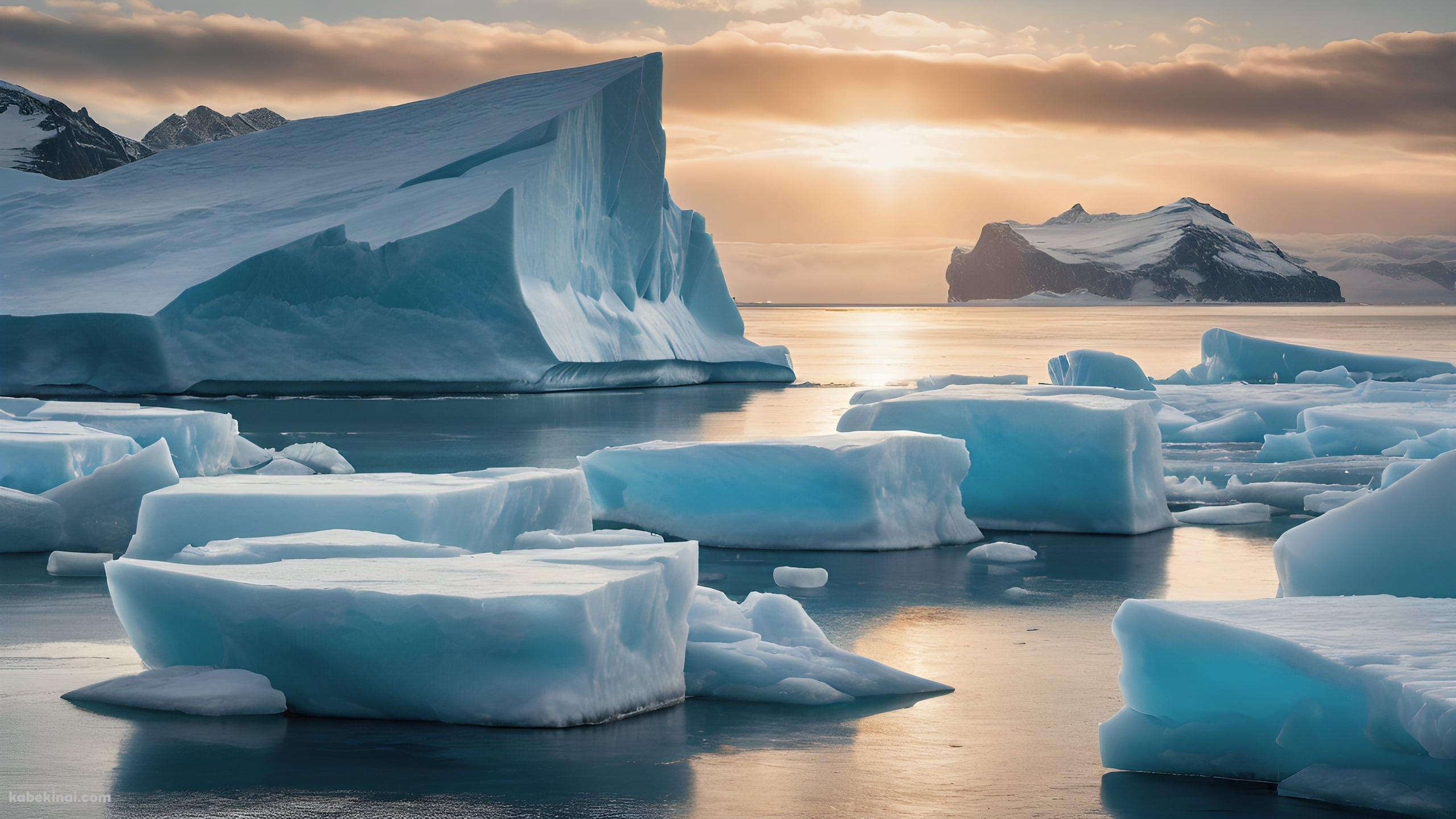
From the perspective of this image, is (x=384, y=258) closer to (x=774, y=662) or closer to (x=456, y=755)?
(x=774, y=662)

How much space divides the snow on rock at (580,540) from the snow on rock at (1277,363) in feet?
57.9

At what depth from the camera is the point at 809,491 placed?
8016 millimetres

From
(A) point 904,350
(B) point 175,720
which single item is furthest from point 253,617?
(A) point 904,350

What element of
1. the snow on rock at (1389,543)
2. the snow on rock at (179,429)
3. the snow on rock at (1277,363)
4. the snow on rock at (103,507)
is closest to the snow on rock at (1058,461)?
the snow on rock at (1389,543)

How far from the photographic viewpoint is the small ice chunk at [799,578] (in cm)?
680

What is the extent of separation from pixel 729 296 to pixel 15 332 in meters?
11.9

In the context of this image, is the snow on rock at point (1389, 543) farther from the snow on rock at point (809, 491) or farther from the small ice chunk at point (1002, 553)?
the snow on rock at point (809, 491)

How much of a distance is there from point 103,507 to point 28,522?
39 centimetres

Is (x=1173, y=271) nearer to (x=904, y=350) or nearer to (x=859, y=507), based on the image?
(x=904, y=350)

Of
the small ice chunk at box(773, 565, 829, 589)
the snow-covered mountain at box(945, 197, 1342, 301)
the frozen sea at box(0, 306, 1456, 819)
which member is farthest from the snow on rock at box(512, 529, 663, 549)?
the snow-covered mountain at box(945, 197, 1342, 301)

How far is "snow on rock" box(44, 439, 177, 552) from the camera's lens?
7602 millimetres

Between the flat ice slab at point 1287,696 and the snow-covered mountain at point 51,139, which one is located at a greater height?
the snow-covered mountain at point 51,139

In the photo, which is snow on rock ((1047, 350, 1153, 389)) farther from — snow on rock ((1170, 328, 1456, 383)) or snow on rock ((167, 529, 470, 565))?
snow on rock ((167, 529, 470, 565))

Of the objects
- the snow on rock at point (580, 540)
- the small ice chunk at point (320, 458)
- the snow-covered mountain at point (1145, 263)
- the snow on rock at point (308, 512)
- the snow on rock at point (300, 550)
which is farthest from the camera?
the snow-covered mountain at point (1145, 263)
